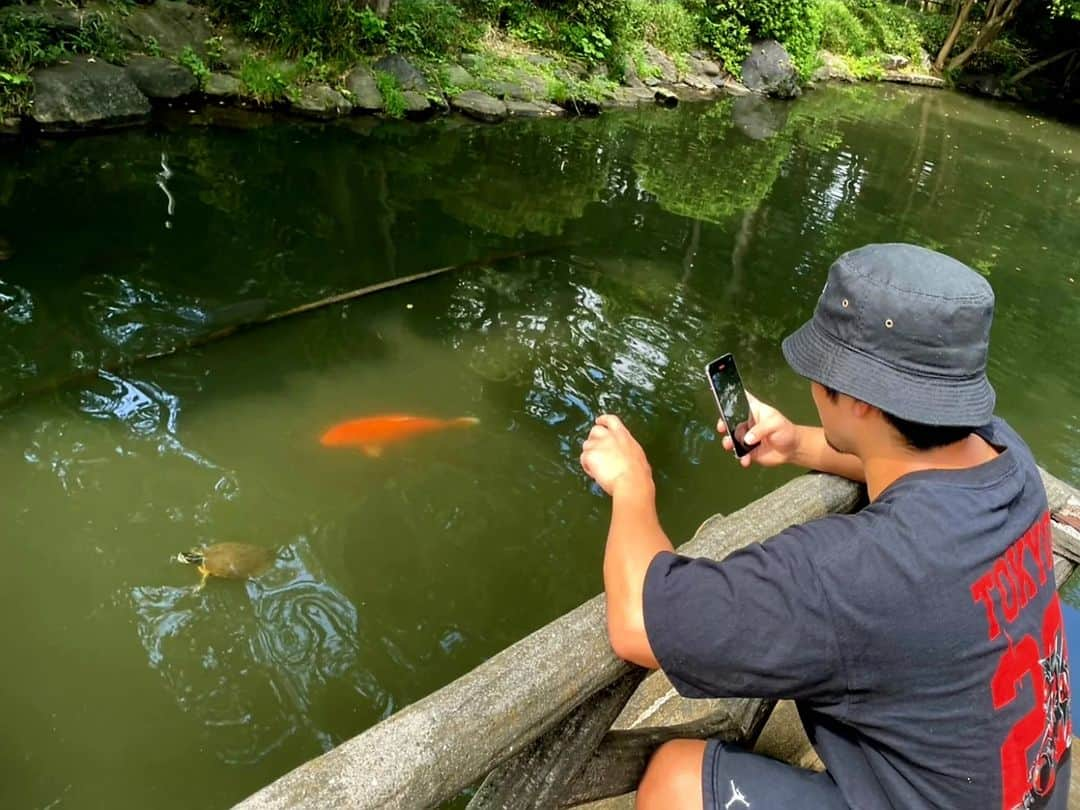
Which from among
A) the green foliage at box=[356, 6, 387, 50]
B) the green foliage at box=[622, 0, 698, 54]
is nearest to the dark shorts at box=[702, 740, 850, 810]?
the green foliage at box=[356, 6, 387, 50]

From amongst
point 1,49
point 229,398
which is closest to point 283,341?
point 229,398

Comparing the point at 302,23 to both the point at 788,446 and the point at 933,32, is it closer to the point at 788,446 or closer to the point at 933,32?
the point at 788,446

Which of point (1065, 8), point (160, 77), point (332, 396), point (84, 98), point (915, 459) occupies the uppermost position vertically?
point (1065, 8)

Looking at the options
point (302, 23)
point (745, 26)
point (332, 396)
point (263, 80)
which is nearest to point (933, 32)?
point (745, 26)

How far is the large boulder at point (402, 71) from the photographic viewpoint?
1108cm

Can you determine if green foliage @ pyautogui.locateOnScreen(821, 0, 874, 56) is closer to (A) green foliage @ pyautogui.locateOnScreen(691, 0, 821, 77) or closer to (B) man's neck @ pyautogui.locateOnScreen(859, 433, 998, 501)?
(A) green foliage @ pyautogui.locateOnScreen(691, 0, 821, 77)

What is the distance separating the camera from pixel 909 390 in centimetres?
142

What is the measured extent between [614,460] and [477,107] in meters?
10.7

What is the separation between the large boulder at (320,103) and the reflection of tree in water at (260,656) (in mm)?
A: 8036

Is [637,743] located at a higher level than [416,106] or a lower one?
higher

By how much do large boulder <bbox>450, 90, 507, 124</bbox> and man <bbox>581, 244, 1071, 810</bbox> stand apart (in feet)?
35.3

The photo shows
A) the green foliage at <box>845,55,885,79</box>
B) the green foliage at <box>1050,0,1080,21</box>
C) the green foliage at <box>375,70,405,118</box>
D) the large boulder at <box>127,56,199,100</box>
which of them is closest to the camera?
the large boulder at <box>127,56,199,100</box>

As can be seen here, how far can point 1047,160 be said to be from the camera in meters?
16.0

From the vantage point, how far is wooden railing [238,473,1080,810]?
1.13 metres
